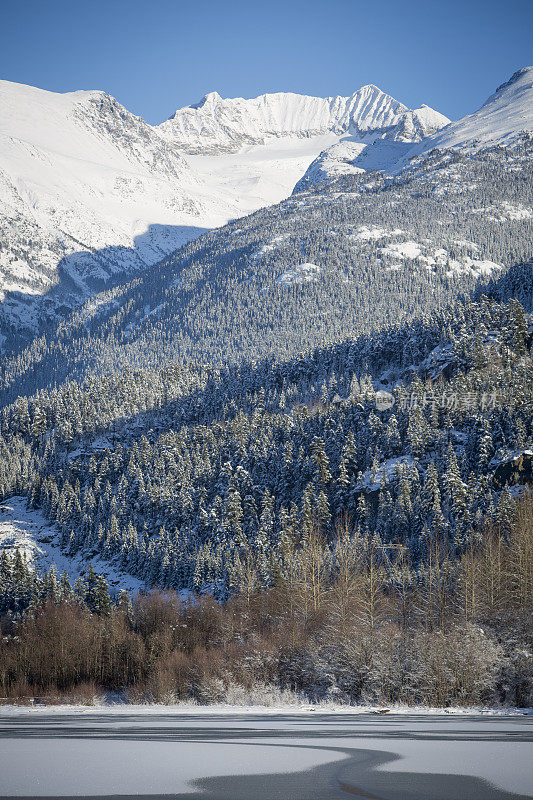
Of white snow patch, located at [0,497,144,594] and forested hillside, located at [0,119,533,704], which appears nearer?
forested hillside, located at [0,119,533,704]

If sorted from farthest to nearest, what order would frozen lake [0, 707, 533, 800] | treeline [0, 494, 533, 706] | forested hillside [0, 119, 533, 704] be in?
1. forested hillside [0, 119, 533, 704]
2. treeline [0, 494, 533, 706]
3. frozen lake [0, 707, 533, 800]

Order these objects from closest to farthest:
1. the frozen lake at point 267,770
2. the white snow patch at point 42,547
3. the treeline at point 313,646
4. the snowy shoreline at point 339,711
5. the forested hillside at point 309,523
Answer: the frozen lake at point 267,770, the snowy shoreline at point 339,711, the treeline at point 313,646, the forested hillside at point 309,523, the white snow patch at point 42,547

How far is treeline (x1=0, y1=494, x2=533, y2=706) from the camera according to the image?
104 ft

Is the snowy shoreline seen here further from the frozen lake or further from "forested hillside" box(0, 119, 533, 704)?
the frozen lake

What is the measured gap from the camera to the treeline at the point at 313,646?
31.7 m

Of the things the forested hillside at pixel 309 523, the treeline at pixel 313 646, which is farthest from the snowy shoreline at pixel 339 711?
the forested hillside at pixel 309 523

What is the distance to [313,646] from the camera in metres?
38.1

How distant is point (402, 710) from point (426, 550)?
221 ft

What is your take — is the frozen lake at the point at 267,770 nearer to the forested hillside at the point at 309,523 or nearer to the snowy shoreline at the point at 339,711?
the snowy shoreline at the point at 339,711

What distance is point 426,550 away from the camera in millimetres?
89312

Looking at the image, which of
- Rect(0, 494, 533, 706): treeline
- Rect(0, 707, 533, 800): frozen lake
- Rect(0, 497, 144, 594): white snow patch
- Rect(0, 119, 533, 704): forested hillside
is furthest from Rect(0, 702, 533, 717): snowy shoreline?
Rect(0, 497, 144, 594): white snow patch

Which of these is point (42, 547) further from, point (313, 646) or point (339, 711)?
point (339, 711)

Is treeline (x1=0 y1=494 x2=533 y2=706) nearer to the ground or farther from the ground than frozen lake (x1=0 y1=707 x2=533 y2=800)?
nearer to the ground

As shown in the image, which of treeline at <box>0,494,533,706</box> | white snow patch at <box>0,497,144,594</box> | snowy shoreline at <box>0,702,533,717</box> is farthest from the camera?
white snow patch at <box>0,497,144,594</box>
